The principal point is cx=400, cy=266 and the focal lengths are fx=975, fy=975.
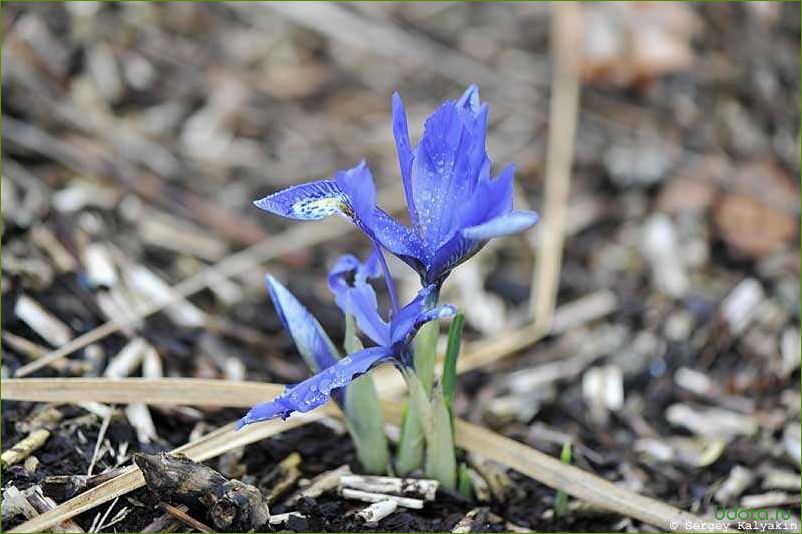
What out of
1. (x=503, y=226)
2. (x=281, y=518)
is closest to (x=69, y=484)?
(x=281, y=518)

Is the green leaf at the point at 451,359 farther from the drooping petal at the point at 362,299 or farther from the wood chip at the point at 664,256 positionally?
the wood chip at the point at 664,256

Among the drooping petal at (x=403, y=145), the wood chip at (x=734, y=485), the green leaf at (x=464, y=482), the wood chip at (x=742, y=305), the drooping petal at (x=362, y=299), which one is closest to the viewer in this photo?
the drooping petal at (x=403, y=145)

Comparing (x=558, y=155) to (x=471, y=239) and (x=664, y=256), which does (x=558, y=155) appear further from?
(x=471, y=239)

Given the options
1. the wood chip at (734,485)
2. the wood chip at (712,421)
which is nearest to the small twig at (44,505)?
the wood chip at (734,485)

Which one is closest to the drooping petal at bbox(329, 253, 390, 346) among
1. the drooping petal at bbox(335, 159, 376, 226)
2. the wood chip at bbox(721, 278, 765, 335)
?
the drooping petal at bbox(335, 159, 376, 226)

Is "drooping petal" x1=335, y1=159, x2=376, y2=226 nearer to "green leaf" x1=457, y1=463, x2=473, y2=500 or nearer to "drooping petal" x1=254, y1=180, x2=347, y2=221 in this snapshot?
"drooping petal" x1=254, y1=180, x2=347, y2=221

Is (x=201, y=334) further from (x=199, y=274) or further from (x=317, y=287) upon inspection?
(x=317, y=287)

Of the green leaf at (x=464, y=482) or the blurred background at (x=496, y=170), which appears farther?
the blurred background at (x=496, y=170)

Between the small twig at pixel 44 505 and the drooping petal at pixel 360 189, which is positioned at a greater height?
the drooping petal at pixel 360 189
